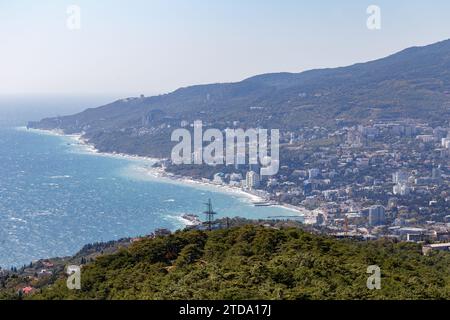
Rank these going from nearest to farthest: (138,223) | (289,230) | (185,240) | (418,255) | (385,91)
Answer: (185,240)
(289,230)
(418,255)
(138,223)
(385,91)

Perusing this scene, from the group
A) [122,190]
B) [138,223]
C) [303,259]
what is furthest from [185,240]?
[122,190]

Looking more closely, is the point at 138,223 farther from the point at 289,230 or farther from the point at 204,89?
the point at 204,89

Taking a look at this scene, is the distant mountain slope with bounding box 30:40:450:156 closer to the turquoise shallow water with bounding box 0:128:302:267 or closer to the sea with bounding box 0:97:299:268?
the sea with bounding box 0:97:299:268

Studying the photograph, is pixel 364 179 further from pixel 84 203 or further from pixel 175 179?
pixel 84 203

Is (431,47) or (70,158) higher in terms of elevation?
(431,47)

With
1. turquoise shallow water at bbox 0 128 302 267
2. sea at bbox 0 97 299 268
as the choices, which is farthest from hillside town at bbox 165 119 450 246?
turquoise shallow water at bbox 0 128 302 267

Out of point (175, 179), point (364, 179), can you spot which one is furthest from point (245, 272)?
point (175, 179)

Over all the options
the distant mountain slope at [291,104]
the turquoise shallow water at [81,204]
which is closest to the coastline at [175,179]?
the turquoise shallow water at [81,204]
